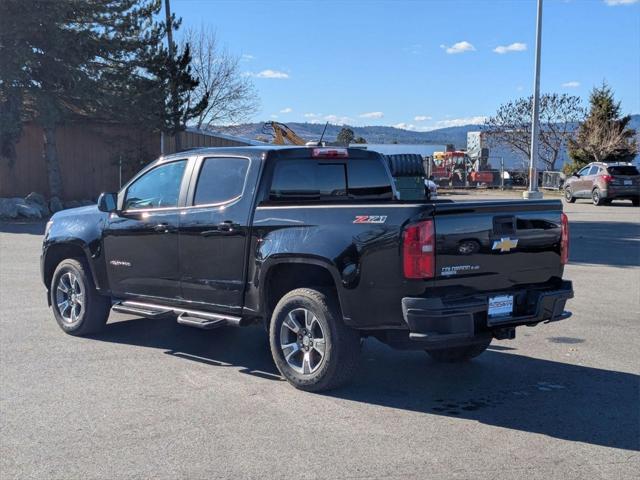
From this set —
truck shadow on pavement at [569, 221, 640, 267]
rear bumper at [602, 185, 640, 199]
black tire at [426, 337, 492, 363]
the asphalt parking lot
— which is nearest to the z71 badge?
the asphalt parking lot

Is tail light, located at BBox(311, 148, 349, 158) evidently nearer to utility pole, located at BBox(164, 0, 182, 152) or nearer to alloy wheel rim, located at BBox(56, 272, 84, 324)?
alloy wheel rim, located at BBox(56, 272, 84, 324)

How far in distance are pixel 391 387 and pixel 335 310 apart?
92 centimetres

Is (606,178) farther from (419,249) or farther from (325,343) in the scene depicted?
(419,249)

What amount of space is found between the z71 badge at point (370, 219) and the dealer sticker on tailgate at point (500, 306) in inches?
42.0

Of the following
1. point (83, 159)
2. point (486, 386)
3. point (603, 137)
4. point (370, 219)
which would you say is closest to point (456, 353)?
point (486, 386)

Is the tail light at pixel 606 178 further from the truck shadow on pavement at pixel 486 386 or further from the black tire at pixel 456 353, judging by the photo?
the black tire at pixel 456 353

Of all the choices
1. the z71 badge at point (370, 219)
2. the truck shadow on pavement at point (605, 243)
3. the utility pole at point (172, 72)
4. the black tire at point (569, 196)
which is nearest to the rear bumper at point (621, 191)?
the black tire at point (569, 196)

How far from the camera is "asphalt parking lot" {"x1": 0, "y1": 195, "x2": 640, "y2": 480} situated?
4.47 m

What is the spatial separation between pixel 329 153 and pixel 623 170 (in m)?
24.2

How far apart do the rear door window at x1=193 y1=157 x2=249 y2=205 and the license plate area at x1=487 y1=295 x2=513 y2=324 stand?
2429 millimetres

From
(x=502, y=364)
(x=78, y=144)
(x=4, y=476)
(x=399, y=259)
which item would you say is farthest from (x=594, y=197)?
(x=4, y=476)

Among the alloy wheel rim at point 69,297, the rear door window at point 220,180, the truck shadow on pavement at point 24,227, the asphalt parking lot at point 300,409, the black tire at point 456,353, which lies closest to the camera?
the asphalt parking lot at point 300,409

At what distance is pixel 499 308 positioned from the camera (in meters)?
5.60

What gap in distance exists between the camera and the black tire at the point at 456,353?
6781 mm
